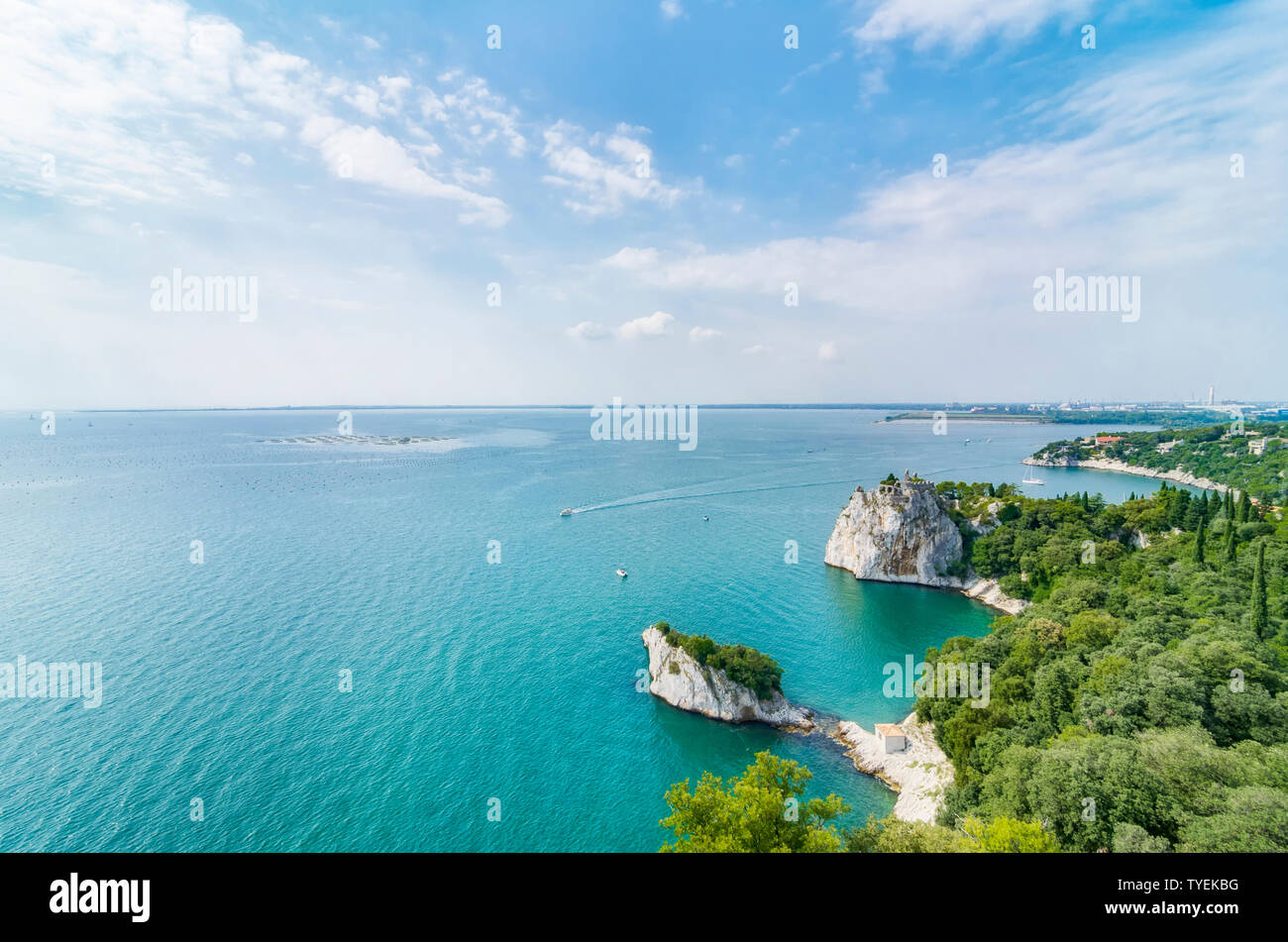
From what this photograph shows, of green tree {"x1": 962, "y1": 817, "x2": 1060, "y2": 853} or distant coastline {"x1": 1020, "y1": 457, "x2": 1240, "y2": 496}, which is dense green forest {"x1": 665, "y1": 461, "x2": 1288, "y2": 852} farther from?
distant coastline {"x1": 1020, "y1": 457, "x2": 1240, "y2": 496}

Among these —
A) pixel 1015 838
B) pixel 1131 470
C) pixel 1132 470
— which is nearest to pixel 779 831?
pixel 1015 838

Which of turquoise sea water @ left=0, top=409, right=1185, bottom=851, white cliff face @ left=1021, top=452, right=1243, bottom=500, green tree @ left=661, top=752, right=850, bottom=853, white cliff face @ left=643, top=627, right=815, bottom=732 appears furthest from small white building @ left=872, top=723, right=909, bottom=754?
white cliff face @ left=1021, top=452, right=1243, bottom=500

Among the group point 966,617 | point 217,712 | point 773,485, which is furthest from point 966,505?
point 217,712

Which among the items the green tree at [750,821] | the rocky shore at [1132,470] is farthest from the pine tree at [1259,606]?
the rocky shore at [1132,470]

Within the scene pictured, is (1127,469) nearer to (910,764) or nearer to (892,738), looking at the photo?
(892,738)

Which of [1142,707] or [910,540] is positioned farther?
[910,540]

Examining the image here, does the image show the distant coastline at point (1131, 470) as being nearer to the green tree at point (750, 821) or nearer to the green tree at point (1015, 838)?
the green tree at point (1015, 838)
